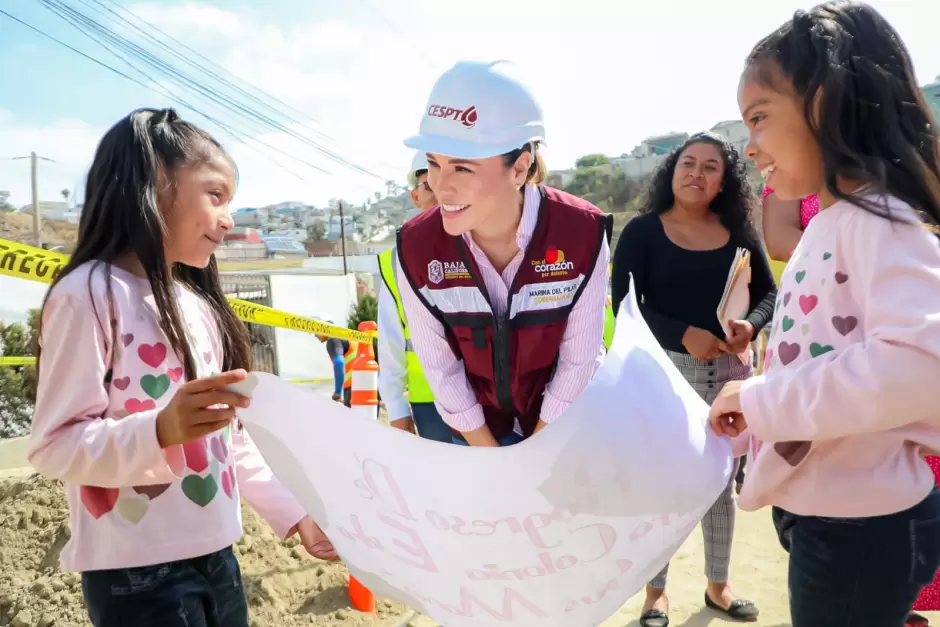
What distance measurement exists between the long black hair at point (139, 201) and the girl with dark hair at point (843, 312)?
1.17 metres

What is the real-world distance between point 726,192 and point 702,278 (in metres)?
0.45

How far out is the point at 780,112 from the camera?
133 centimetres

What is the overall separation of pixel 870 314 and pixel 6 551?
385 cm

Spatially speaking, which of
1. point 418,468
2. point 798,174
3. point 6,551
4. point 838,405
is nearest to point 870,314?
point 838,405

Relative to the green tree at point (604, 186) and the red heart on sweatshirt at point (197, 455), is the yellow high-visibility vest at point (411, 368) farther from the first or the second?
the green tree at point (604, 186)

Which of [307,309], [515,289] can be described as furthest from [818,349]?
[307,309]

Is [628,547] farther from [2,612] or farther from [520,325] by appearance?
[2,612]

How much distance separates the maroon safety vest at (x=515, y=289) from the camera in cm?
184

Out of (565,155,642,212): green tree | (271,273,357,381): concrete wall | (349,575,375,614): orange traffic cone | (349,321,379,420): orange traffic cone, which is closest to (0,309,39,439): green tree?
(271,273,357,381): concrete wall

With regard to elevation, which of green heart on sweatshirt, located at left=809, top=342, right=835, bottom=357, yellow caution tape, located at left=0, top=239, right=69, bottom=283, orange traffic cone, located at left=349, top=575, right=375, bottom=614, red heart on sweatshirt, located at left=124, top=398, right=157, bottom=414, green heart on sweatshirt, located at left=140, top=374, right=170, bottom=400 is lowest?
orange traffic cone, located at left=349, top=575, right=375, bottom=614

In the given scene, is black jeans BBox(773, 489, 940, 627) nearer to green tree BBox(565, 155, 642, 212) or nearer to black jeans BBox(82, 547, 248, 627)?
black jeans BBox(82, 547, 248, 627)

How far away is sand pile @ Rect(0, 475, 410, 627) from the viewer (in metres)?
2.87

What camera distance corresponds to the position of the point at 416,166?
2.87 m

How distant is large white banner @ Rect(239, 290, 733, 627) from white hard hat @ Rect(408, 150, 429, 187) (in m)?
1.68
